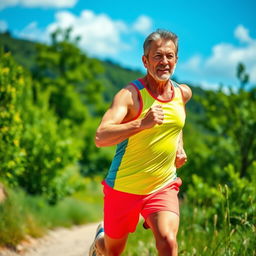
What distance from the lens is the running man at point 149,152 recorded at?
341cm

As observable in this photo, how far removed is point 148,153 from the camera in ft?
11.4

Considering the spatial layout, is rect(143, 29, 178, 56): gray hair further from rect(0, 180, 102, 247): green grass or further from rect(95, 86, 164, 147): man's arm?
rect(0, 180, 102, 247): green grass

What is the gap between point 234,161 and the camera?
14.8 meters

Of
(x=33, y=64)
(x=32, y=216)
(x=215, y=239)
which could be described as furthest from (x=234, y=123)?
(x=33, y=64)

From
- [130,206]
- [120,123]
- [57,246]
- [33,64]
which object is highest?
[33,64]

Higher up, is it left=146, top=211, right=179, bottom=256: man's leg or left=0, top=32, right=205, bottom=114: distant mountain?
left=0, top=32, right=205, bottom=114: distant mountain

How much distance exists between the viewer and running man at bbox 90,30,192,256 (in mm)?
3410

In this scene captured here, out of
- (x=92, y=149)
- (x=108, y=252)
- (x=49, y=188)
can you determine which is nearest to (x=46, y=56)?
(x=92, y=149)

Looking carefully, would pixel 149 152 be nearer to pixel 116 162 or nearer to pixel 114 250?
pixel 116 162

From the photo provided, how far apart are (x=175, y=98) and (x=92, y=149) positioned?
32.1 metres

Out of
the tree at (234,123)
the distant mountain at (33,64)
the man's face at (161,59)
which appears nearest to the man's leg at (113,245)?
the man's face at (161,59)

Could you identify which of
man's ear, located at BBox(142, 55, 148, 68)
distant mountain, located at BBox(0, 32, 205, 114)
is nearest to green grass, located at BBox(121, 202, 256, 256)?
man's ear, located at BBox(142, 55, 148, 68)

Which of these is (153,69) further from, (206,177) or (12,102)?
(206,177)

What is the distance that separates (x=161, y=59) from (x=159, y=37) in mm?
181
